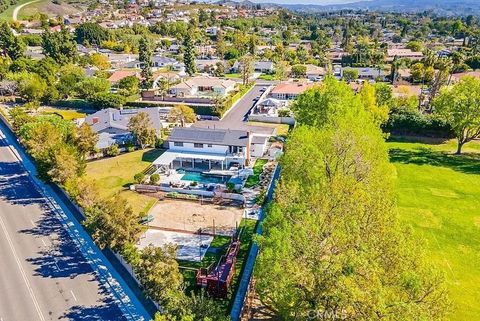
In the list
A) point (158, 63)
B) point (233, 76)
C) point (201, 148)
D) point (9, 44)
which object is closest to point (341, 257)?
point (201, 148)

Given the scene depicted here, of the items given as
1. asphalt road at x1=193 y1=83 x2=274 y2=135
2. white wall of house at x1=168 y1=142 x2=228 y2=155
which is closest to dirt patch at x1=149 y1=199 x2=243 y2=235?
white wall of house at x1=168 y1=142 x2=228 y2=155

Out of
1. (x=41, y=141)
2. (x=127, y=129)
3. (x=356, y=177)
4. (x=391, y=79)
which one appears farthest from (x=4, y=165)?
(x=391, y=79)

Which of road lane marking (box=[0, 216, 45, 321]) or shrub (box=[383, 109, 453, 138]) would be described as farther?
shrub (box=[383, 109, 453, 138])

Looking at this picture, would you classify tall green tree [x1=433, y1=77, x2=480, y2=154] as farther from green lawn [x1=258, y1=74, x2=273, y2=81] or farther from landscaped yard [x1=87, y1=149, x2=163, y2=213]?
green lawn [x1=258, y1=74, x2=273, y2=81]

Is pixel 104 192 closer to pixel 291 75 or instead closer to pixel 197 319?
pixel 197 319

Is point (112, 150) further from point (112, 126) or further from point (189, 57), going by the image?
point (189, 57)

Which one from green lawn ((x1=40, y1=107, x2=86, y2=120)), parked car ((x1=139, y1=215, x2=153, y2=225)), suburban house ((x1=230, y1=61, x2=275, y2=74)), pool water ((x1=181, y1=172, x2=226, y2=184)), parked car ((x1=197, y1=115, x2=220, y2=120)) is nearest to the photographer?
parked car ((x1=139, y1=215, x2=153, y2=225))

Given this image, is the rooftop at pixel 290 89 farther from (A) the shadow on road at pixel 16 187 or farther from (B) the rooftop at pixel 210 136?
(A) the shadow on road at pixel 16 187
